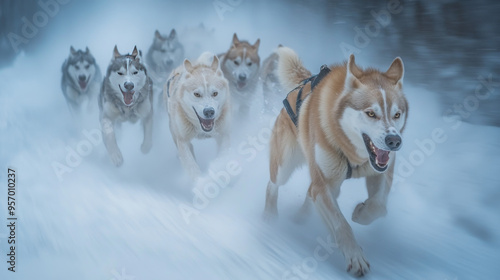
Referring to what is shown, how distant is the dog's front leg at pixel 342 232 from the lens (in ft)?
6.75

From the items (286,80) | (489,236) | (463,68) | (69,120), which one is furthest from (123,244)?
(463,68)

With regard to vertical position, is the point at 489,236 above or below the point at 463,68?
below

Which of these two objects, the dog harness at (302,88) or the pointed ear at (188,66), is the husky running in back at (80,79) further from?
the dog harness at (302,88)

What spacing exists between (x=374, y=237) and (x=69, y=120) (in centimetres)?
279

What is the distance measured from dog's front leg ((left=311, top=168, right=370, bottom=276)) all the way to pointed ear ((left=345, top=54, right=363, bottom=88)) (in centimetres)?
50

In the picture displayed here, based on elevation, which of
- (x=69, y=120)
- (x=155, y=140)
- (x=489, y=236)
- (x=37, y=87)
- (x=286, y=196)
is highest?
(x=37, y=87)

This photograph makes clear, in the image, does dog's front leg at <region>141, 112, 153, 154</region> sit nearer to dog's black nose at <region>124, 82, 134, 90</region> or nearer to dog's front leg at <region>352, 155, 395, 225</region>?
dog's black nose at <region>124, 82, 134, 90</region>

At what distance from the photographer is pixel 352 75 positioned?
2.11 m

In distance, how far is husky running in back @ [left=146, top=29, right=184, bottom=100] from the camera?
3604 millimetres

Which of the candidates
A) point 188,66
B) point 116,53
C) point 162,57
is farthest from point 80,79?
point 188,66

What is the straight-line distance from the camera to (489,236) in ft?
7.46

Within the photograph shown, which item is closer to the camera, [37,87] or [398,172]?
[398,172]

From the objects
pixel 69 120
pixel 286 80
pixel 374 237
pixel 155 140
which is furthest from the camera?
pixel 69 120

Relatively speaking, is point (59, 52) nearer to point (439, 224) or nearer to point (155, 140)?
point (155, 140)
